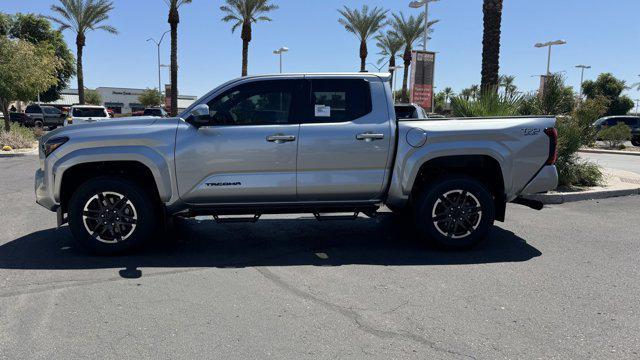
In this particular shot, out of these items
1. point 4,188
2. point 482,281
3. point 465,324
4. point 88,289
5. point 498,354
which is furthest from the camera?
point 4,188

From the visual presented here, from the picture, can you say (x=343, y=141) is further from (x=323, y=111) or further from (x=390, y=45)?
(x=390, y=45)

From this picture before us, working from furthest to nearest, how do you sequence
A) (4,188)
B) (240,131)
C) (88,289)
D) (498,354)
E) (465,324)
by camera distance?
(4,188) < (240,131) < (88,289) < (465,324) < (498,354)

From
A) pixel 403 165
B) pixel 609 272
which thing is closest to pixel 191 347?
pixel 403 165

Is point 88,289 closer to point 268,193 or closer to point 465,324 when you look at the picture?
point 268,193

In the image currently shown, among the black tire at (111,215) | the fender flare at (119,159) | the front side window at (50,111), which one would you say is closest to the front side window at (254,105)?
the fender flare at (119,159)

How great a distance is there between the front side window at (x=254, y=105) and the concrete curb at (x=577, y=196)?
198 inches

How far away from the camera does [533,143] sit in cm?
563

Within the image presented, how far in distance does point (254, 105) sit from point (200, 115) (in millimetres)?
655

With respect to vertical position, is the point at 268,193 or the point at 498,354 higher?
the point at 268,193

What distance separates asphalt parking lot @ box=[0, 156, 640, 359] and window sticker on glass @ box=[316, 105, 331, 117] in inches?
62.5

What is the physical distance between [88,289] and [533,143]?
4926 millimetres

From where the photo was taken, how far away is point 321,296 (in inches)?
171

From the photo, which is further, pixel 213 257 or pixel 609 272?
pixel 213 257

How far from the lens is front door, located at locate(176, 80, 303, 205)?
5.29 m
